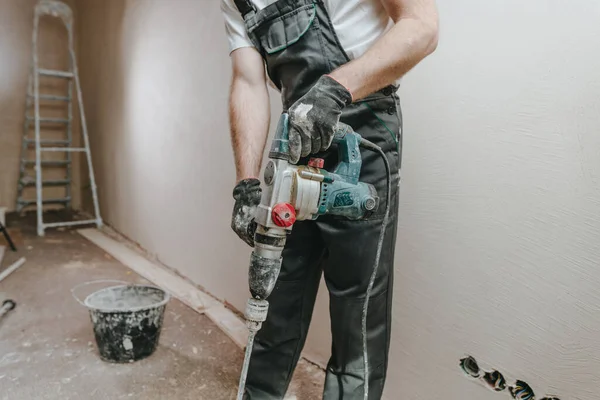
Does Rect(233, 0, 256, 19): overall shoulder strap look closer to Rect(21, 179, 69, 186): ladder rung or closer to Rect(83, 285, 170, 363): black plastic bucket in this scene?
Rect(83, 285, 170, 363): black plastic bucket

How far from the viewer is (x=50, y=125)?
4.26 m

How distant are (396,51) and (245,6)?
15.9 inches

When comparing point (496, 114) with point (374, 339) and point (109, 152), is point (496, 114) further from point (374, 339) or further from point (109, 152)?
point (109, 152)

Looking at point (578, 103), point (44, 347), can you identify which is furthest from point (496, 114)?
point (44, 347)

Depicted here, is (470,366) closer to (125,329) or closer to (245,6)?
(245,6)

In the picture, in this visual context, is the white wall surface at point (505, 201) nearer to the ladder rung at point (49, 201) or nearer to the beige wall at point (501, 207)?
the beige wall at point (501, 207)

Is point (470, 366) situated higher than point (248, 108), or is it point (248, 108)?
point (248, 108)

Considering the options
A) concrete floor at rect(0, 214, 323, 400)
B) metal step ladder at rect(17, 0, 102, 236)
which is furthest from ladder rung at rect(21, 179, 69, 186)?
concrete floor at rect(0, 214, 323, 400)

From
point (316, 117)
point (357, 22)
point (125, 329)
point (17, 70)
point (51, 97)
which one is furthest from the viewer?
point (17, 70)

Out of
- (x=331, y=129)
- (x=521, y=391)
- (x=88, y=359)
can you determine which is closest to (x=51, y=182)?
(x=88, y=359)

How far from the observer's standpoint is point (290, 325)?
3.60 ft

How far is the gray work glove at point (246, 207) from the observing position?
960 millimetres

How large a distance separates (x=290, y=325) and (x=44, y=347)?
127 cm

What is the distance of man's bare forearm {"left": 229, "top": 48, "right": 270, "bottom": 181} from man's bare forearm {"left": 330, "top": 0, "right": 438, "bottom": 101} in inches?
13.0
